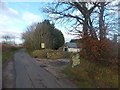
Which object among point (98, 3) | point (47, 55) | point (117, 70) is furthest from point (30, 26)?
point (117, 70)

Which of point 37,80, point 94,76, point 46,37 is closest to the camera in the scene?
point 94,76

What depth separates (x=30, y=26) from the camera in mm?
83500

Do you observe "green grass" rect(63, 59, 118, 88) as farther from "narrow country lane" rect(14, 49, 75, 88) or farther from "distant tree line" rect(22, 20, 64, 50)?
"distant tree line" rect(22, 20, 64, 50)

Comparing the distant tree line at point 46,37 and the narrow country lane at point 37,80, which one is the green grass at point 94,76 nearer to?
the narrow country lane at point 37,80

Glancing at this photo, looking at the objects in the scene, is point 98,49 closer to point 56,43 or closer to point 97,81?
point 97,81

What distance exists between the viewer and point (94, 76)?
14445 millimetres

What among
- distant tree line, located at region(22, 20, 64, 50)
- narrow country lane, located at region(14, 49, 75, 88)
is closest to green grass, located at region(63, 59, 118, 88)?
narrow country lane, located at region(14, 49, 75, 88)

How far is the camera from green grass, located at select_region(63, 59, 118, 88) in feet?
40.4

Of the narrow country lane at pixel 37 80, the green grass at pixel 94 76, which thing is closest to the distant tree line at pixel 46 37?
the narrow country lane at pixel 37 80

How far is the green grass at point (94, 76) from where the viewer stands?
40.4ft

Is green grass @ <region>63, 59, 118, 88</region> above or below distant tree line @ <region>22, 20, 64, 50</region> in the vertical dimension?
below

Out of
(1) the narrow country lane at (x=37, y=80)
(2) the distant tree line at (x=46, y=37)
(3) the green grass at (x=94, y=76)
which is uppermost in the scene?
(2) the distant tree line at (x=46, y=37)

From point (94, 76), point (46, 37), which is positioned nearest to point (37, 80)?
point (94, 76)

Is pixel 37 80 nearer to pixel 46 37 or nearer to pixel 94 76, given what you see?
pixel 94 76
